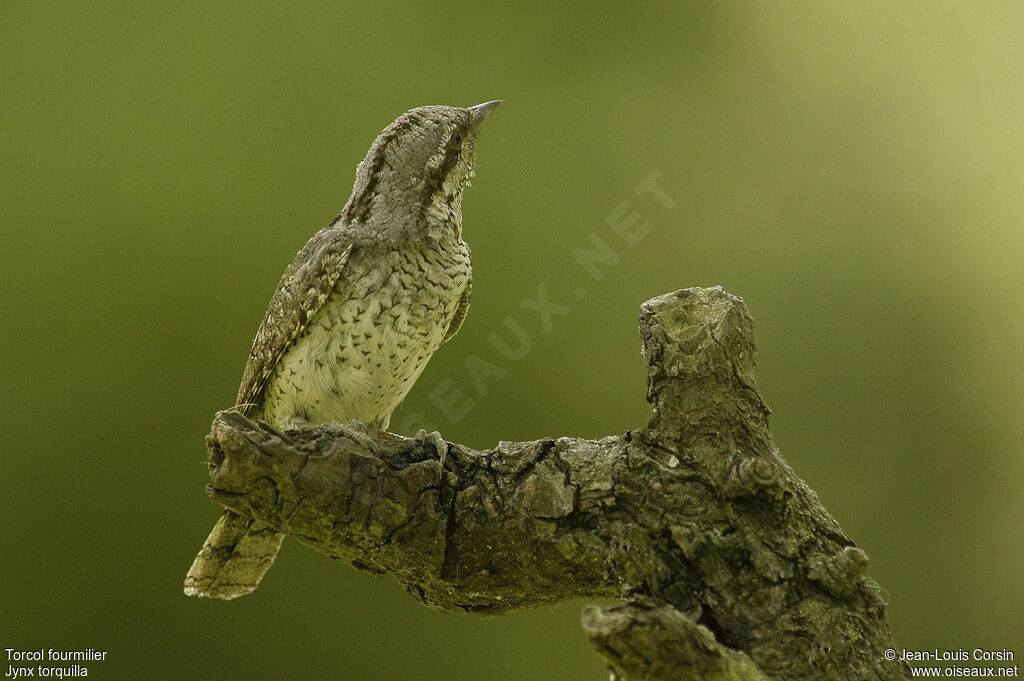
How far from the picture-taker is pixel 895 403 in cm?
400

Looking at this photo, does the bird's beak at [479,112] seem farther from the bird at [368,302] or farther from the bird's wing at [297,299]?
the bird's wing at [297,299]

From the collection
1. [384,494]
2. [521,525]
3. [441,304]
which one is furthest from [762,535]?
[441,304]

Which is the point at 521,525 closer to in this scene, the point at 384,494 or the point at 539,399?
the point at 384,494

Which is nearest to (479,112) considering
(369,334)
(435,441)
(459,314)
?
(459,314)

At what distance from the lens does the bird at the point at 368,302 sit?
2.68m

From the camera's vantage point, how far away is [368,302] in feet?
8.77

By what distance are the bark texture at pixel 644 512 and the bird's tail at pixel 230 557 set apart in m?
0.58

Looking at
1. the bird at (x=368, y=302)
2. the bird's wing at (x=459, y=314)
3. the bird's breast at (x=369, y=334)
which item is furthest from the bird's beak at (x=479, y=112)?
the bird's wing at (x=459, y=314)

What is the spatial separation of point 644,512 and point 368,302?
1.07m

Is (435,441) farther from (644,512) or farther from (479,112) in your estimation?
(479,112)

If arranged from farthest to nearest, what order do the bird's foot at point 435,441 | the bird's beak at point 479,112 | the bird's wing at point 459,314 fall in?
1. the bird's wing at point 459,314
2. the bird's beak at point 479,112
3. the bird's foot at point 435,441

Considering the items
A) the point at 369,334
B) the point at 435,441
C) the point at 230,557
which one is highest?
the point at 369,334

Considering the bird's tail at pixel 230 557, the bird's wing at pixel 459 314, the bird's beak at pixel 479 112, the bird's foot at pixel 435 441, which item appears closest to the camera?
the bird's foot at pixel 435 441

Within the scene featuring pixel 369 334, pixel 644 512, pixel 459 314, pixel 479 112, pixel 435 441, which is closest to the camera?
pixel 644 512
